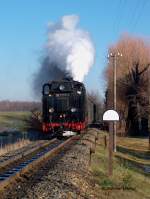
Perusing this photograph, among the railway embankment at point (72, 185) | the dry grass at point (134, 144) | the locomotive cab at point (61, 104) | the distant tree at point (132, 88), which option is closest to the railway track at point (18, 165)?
the railway embankment at point (72, 185)

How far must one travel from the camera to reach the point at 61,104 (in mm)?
38094

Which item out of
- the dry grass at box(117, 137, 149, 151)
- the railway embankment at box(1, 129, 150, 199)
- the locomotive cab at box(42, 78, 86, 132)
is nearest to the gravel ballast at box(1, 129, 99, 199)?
the railway embankment at box(1, 129, 150, 199)

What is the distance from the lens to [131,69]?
7362 cm

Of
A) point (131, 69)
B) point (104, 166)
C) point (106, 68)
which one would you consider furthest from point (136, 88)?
point (104, 166)

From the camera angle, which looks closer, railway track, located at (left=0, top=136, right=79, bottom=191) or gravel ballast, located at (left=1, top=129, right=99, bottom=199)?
gravel ballast, located at (left=1, top=129, right=99, bottom=199)

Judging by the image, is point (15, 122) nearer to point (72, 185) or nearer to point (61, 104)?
point (61, 104)

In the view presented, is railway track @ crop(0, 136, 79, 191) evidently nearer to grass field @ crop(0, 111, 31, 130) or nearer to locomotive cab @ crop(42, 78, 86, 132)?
locomotive cab @ crop(42, 78, 86, 132)

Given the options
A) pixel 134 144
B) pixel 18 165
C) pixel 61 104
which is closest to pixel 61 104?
pixel 61 104

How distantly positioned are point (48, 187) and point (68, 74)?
1333 inches

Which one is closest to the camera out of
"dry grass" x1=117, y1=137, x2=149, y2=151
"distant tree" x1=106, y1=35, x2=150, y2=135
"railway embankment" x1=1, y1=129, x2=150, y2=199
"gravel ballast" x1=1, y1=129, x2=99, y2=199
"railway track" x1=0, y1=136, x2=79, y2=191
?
"gravel ballast" x1=1, y1=129, x2=99, y2=199

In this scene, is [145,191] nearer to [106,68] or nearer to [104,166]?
[104,166]

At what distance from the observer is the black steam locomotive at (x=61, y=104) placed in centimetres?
3806

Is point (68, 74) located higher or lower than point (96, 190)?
higher

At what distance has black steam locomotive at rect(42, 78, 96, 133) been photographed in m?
38.1
